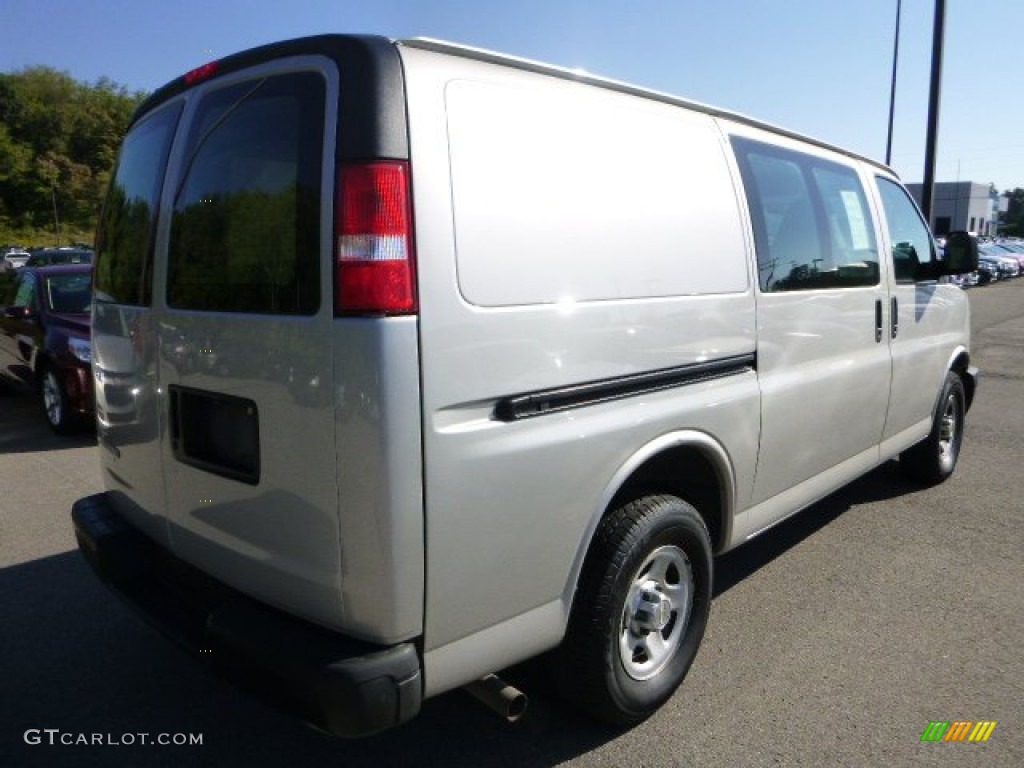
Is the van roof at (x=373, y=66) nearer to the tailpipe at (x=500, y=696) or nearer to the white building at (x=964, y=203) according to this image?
the tailpipe at (x=500, y=696)

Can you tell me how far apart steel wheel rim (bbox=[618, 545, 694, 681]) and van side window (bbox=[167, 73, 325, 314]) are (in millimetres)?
1490

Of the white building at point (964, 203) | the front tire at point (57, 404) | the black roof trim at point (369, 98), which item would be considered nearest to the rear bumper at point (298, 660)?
the black roof trim at point (369, 98)

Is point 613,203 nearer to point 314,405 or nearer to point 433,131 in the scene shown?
point 433,131

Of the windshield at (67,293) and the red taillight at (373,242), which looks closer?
the red taillight at (373,242)

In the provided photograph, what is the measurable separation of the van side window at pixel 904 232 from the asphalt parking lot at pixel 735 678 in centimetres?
157

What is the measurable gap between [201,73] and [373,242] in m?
1.13

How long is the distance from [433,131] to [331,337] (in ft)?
1.95

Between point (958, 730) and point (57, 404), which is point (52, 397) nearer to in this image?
point (57, 404)

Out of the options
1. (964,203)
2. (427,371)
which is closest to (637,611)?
(427,371)

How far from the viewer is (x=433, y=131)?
198 cm

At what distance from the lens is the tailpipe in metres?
2.23

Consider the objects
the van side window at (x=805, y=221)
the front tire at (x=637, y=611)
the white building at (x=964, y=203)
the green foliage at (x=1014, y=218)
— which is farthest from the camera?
the green foliage at (x=1014, y=218)

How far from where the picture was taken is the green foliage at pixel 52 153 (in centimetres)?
6712

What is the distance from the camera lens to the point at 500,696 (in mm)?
2252
